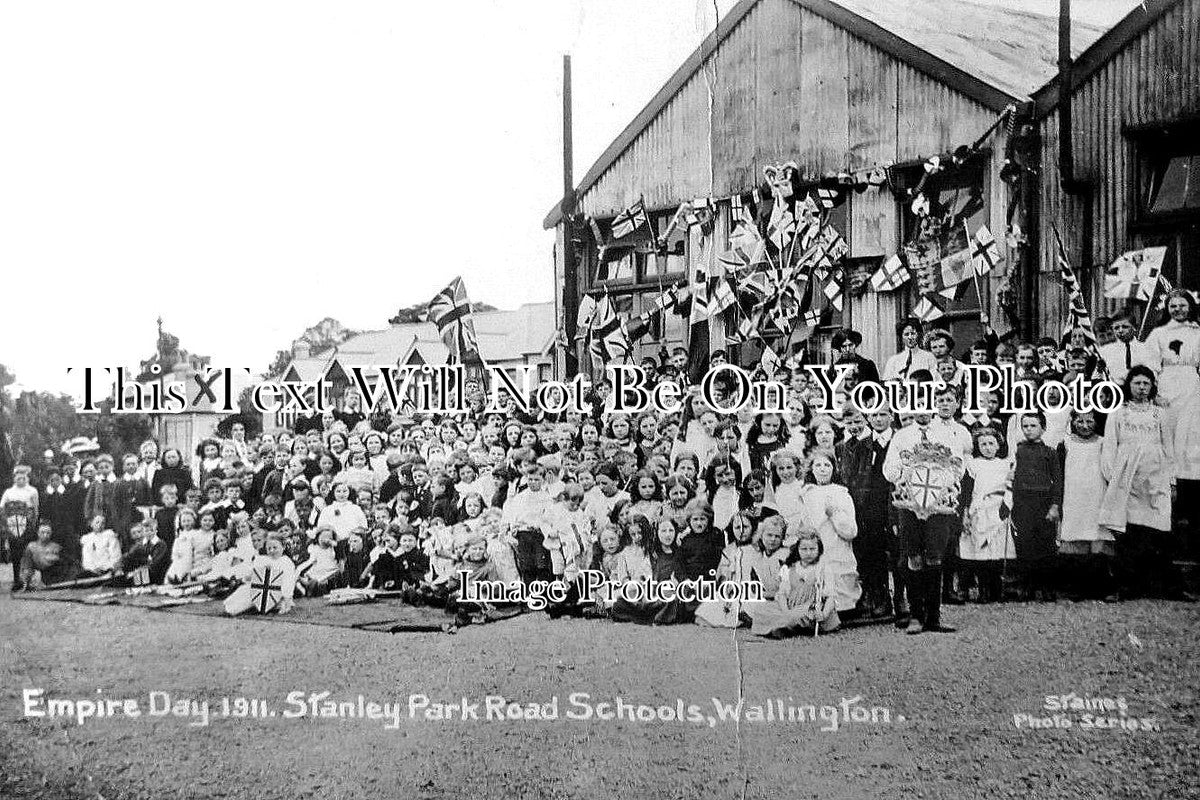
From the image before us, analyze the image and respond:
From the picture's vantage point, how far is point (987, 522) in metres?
3.81

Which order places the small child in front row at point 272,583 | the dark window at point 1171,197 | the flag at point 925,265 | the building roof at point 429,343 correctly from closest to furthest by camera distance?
the dark window at point 1171,197 → the flag at point 925,265 → the building roof at point 429,343 → the small child in front row at point 272,583

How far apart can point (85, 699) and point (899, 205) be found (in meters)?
4.11

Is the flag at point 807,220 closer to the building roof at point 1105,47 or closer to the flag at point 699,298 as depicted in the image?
the flag at point 699,298

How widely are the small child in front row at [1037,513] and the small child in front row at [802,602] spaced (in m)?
0.77

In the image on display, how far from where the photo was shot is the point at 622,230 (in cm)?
420

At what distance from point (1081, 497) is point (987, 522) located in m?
0.39

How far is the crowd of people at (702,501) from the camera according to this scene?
12.4 ft

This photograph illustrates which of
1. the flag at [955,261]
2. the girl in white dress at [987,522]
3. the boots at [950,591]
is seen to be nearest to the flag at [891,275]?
the flag at [955,261]

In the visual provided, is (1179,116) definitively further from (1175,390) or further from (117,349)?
(117,349)

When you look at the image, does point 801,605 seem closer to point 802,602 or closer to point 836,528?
point 802,602

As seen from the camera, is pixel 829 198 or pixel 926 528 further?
pixel 829 198

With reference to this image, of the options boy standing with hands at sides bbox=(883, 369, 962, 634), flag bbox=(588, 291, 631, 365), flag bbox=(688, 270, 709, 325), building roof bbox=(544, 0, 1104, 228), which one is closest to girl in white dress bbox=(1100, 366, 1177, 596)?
boy standing with hands at sides bbox=(883, 369, 962, 634)

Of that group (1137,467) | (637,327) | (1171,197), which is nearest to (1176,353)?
(1137,467)

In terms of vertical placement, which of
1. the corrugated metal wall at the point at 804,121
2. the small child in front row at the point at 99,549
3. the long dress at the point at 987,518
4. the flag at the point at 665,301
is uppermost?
the corrugated metal wall at the point at 804,121
